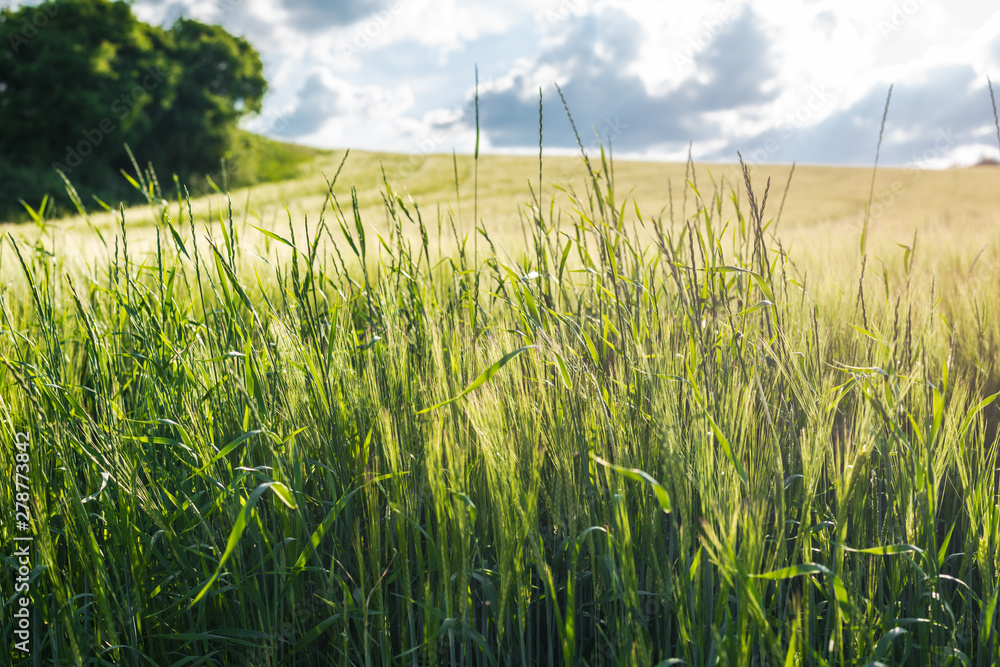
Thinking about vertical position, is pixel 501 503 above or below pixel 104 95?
below

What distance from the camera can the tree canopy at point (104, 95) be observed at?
52.2 feet

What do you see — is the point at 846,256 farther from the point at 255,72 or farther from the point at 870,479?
the point at 255,72

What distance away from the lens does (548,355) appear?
0.80m

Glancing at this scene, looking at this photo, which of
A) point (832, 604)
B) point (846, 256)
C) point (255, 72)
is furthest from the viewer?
point (255, 72)

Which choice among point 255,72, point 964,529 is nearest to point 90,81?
point 255,72

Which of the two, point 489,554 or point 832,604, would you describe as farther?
point 489,554

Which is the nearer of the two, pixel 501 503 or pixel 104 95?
pixel 501 503

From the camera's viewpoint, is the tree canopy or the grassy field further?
the tree canopy

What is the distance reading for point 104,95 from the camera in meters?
16.2

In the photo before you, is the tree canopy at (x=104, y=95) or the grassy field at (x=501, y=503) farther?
the tree canopy at (x=104, y=95)

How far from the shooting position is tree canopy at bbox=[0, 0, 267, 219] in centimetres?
1591

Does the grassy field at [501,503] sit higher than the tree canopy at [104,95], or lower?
lower

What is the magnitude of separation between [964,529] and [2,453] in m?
1.51

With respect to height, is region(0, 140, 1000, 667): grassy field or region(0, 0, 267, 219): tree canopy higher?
region(0, 0, 267, 219): tree canopy
